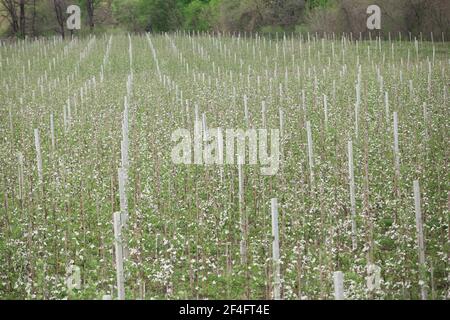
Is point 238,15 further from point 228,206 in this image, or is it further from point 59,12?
point 228,206

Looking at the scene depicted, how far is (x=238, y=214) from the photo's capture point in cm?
945

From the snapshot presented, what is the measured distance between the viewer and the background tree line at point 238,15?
34969mm

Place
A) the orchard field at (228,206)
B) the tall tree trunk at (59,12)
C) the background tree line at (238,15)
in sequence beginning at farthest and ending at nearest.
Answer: the tall tree trunk at (59,12), the background tree line at (238,15), the orchard field at (228,206)

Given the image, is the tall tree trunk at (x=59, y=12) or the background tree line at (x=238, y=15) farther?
the tall tree trunk at (x=59, y=12)

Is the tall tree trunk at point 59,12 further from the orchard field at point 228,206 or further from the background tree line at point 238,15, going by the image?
the orchard field at point 228,206

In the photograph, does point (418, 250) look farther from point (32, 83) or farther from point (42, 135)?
point (32, 83)

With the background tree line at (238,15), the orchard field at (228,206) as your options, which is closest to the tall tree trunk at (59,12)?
the background tree line at (238,15)

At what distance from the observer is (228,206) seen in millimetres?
9594

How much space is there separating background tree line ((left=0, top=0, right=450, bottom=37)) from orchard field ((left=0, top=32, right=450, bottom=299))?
17.6 meters

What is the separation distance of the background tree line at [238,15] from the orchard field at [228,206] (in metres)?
17.6

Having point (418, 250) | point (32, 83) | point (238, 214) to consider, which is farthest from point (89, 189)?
point (32, 83)

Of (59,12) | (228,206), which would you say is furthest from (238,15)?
(228,206)

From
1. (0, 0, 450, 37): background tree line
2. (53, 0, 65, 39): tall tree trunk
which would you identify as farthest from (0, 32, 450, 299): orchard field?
(53, 0, 65, 39): tall tree trunk

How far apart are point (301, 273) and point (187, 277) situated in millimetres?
1329
